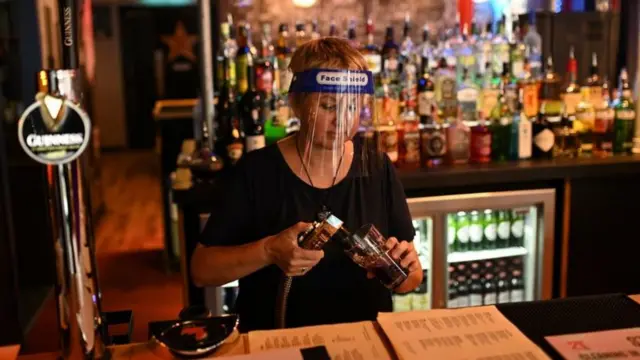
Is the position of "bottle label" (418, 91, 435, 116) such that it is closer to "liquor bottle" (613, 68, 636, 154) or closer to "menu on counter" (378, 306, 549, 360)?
"liquor bottle" (613, 68, 636, 154)

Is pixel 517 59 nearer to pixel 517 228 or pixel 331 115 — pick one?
pixel 517 228

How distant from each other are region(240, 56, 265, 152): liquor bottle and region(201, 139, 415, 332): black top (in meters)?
1.22

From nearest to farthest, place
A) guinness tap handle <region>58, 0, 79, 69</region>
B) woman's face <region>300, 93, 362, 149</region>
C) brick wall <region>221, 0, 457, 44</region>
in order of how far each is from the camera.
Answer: guinness tap handle <region>58, 0, 79, 69</region>
woman's face <region>300, 93, 362, 149</region>
brick wall <region>221, 0, 457, 44</region>

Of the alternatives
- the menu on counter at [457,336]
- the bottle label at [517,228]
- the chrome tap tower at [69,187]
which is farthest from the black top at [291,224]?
the bottle label at [517,228]

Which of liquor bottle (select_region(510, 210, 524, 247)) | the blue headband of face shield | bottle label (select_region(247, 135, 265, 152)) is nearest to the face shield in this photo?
the blue headband of face shield

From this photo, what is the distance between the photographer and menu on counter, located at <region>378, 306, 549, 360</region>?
1.12 metres

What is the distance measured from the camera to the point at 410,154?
2.98 meters

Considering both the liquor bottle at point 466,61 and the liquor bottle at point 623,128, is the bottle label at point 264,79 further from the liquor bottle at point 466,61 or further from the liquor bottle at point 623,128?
the liquor bottle at point 623,128

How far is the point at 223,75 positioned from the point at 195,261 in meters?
1.70

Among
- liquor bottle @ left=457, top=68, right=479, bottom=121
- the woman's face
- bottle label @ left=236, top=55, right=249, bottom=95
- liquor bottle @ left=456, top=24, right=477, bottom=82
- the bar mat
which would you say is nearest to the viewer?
the bar mat

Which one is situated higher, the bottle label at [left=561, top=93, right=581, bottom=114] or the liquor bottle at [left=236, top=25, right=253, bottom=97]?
the liquor bottle at [left=236, top=25, right=253, bottom=97]

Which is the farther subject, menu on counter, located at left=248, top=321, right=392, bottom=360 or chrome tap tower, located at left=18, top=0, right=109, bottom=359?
menu on counter, located at left=248, top=321, right=392, bottom=360

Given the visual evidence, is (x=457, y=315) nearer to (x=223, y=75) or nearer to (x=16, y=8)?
(x=223, y=75)

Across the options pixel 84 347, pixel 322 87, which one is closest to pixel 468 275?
pixel 322 87
